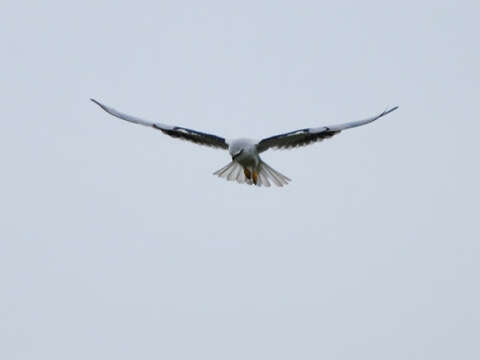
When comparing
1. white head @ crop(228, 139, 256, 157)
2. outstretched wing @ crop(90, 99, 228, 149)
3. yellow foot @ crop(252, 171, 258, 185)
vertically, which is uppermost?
outstretched wing @ crop(90, 99, 228, 149)

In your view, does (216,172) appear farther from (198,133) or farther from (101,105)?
(101,105)

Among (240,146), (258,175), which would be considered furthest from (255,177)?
(240,146)

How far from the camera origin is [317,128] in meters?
19.3

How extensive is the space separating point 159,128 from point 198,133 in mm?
631

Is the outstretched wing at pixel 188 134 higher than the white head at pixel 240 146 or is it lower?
higher

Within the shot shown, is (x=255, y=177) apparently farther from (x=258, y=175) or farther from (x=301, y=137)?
(x=301, y=137)

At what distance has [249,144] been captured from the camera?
63.8 feet

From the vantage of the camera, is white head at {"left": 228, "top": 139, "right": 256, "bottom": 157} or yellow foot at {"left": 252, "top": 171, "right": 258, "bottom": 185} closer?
white head at {"left": 228, "top": 139, "right": 256, "bottom": 157}

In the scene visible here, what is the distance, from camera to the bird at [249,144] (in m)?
19.3

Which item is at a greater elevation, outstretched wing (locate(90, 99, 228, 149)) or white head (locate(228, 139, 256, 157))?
outstretched wing (locate(90, 99, 228, 149))

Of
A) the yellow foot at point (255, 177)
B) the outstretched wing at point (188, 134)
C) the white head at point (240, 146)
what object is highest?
the outstretched wing at point (188, 134)

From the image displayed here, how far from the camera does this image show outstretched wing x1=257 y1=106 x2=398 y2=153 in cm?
1919

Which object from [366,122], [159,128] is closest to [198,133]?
[159,128]

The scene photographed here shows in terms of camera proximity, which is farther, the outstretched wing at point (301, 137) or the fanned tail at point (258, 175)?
the fanned tail at point (258, 175)
